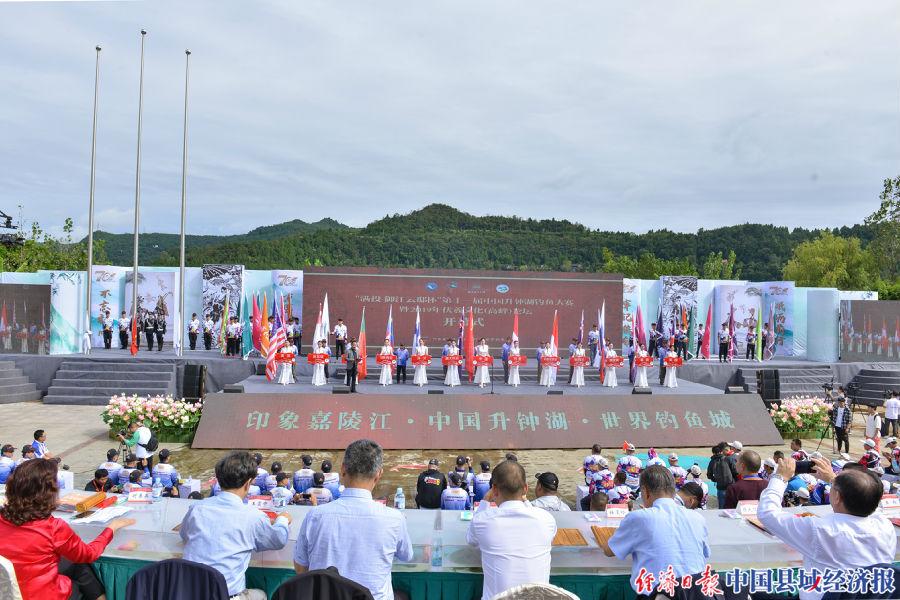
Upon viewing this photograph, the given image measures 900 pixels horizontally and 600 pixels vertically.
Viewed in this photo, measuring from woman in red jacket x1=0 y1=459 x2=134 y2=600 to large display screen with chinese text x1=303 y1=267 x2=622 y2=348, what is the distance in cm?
1822

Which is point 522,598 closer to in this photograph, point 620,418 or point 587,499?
point 587,499

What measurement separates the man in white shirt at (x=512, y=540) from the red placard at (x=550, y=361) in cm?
1399

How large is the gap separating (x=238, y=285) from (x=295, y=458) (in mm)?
11861

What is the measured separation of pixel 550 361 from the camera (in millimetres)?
17109

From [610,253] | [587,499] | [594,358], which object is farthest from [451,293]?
[610,253]

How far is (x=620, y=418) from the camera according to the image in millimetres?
13227

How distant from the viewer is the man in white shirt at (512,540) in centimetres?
314

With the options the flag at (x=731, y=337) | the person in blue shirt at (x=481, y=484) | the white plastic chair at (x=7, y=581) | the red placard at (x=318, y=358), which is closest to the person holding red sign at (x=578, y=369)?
the red placard at (x=318, y=358)

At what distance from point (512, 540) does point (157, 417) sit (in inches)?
474

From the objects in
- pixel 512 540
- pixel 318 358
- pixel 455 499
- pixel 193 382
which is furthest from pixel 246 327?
pixel 512 540

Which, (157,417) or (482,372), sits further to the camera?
(482,372)

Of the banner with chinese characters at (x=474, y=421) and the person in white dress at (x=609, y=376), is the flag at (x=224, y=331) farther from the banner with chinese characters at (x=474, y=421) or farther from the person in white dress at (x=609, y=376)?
the person in white dress at (x=609, y=376)

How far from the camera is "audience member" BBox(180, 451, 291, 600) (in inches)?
124

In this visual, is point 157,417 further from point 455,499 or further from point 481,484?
point 455,499
